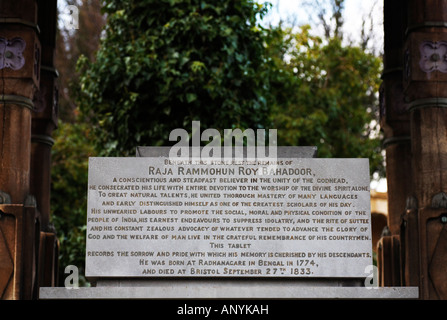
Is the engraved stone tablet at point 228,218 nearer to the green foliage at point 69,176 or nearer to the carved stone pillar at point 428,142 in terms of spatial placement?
the carved stone pillar at point 428,142

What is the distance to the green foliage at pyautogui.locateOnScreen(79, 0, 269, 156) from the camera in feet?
50.8

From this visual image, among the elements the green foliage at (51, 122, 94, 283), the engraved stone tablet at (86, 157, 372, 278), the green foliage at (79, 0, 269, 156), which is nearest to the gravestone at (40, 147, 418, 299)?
the engraved stone tablet at (86, 157, 372, 278)

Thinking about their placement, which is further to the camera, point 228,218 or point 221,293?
point 228,218

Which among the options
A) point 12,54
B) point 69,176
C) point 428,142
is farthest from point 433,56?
point 69,176

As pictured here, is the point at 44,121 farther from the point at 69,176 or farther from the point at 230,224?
the point at 69,176

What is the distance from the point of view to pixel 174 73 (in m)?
15.2

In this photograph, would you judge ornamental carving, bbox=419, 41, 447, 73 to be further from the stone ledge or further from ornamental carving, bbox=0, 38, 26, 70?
ornamental carving, bbox=0, 38, 26, 70

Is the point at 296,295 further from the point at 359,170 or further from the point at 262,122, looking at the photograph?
the point at 262,122

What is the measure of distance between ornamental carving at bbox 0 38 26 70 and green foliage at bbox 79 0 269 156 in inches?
194

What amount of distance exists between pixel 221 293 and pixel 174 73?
694 cm

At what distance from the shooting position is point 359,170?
9.60 meters

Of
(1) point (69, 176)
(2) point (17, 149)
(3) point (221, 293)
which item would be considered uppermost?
(1) point (69, 176)

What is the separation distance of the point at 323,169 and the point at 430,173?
144 cm

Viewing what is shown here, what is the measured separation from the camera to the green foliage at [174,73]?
15.5 meters
